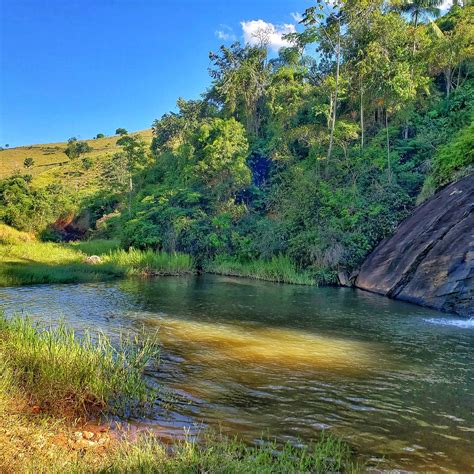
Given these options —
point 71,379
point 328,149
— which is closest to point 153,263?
point 328,149

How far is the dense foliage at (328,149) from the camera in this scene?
84.7 ft

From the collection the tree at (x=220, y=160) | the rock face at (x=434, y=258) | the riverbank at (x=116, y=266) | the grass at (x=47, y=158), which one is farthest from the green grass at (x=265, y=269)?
the grass at (x=47, y=158)

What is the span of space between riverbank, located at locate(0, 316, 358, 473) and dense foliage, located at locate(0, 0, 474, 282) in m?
19.0

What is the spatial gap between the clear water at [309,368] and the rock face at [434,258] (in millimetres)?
1116

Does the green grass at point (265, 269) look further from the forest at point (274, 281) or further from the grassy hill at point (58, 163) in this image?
the grassy hill at point (58, 163)

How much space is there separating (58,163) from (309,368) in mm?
86300

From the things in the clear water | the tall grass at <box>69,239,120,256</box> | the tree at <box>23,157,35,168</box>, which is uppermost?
the tree at <box>23,157,35,168</box>

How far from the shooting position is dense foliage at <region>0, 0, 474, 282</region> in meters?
25.8

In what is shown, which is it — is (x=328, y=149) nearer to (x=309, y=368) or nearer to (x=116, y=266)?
(x=116, y=266)

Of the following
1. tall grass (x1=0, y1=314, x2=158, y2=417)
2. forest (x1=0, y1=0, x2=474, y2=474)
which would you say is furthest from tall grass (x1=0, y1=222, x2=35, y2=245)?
tall grass (x1=0, y1=314, x2=158, y2=417)

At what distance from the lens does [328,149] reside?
3262 centimetres

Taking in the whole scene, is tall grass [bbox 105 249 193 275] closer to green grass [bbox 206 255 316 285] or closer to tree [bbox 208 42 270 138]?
green grass [bbox 206 255 316 285]

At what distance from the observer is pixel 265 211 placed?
113 ft

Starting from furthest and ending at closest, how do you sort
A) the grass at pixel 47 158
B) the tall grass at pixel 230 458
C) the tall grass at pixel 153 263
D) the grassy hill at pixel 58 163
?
the grass at pixel 47 158
the grassy hill at pixel 58 163
the tall grass at pixel 153 263
the tall grass at pixel 230 458
